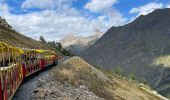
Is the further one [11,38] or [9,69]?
[11,38]

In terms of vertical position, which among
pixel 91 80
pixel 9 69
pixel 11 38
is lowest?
pixel 91 80

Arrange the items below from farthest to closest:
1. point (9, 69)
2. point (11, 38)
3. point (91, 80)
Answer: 1. point (11, 38)
2. point (91, 80)
3. point (9, 69)

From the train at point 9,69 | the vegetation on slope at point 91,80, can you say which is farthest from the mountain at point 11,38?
the train at point 9,69

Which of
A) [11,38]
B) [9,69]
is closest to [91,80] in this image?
[9,69]

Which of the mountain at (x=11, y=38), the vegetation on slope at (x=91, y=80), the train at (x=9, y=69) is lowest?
the vegetation on slope at (x=91, y=80)

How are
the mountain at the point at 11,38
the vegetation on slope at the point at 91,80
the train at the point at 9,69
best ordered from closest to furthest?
the train at the point at 9,69 → the vegetation on slope at the point at 91,80 → the mountain at the point at 11,38

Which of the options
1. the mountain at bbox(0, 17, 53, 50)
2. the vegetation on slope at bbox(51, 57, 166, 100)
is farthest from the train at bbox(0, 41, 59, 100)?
the mountain at bbox(0, 17, 53, 50)

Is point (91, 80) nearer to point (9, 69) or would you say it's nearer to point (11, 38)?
point (9, 69)

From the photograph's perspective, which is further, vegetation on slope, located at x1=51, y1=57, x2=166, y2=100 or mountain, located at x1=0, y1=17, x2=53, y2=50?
mountain, located at x1=0, y1=17, x2=53, y2=50

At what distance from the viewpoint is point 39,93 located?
30672 mm

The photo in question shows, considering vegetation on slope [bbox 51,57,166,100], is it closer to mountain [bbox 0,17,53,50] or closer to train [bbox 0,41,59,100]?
train [bbox 0,41,59,100]

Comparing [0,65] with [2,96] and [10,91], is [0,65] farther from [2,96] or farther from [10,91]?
[10,91]

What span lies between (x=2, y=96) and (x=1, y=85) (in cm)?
54

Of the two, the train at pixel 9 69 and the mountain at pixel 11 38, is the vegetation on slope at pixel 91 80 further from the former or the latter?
the mountain at pixel 11 38
